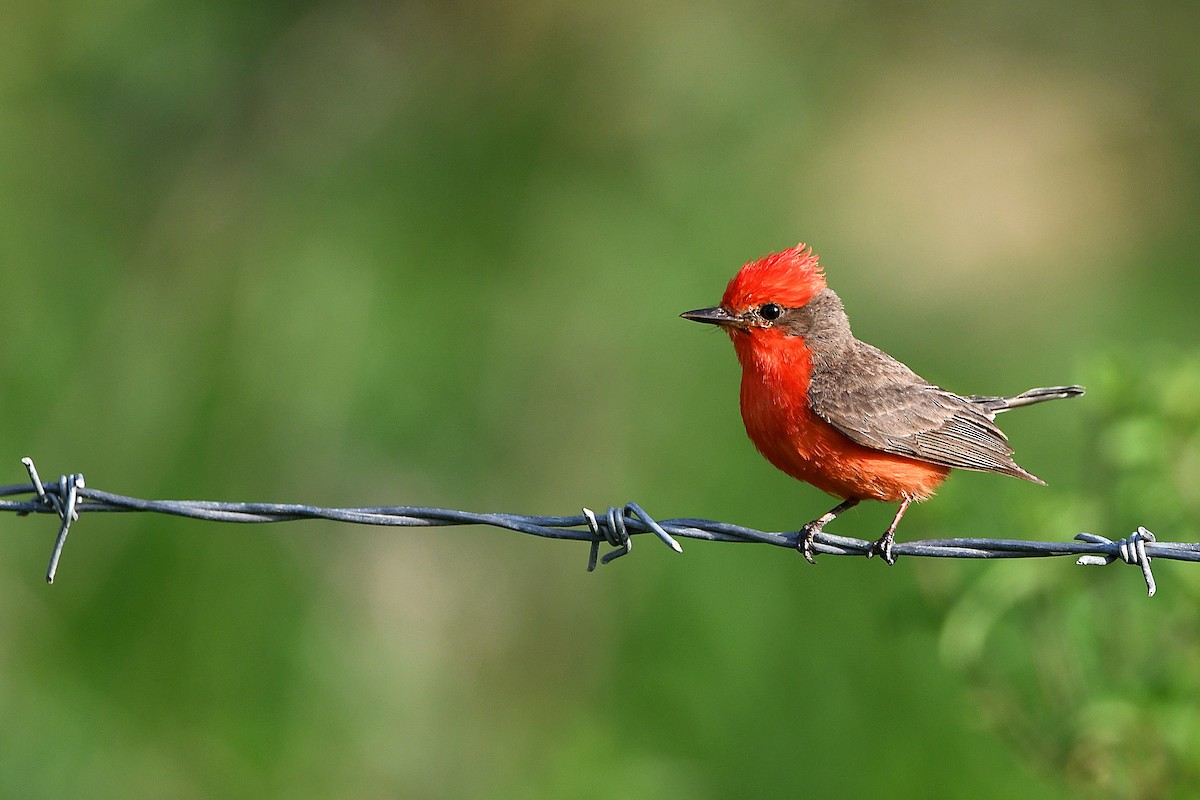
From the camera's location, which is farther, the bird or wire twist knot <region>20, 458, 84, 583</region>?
the bird

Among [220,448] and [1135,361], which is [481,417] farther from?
[1135,361]

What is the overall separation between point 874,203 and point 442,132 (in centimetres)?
430

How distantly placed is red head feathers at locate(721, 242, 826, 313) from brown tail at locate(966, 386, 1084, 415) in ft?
2.21

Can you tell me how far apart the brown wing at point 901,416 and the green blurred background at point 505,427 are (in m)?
0.25

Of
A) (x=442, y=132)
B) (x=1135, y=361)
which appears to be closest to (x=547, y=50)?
(x=442, y=132)

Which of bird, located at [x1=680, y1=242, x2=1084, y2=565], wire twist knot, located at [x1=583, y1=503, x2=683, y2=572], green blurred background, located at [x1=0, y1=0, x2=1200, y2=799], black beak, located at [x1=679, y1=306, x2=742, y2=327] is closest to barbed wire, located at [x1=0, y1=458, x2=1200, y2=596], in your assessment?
wire twist knot, located at [x1=583, y1=503, x2=683, y2=572]

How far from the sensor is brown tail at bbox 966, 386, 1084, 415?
14.5ft

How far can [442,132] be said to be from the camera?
29.5 feet

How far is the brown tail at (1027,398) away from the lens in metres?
4.42

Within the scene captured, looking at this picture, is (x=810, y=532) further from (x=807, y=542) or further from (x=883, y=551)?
(x=883, y=551)

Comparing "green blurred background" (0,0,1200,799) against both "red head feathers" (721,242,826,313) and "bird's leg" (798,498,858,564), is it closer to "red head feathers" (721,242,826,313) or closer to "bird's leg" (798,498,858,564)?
"bird's leg" (798,498,858,564)

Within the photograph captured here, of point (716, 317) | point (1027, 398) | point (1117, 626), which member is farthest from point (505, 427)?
point (1117, 626)

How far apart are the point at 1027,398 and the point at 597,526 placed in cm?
175

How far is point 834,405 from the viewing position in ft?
14.0
